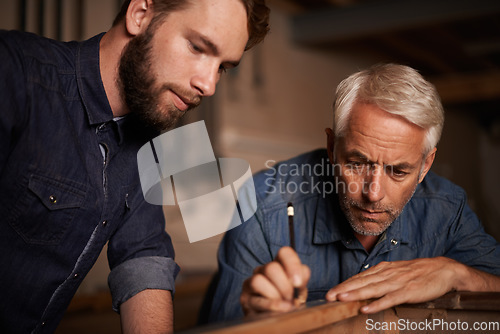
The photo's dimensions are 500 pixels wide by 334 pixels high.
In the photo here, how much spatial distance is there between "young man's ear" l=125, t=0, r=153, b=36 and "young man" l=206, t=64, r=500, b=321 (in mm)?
741

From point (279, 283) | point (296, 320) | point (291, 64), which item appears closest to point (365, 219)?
point (279, 283)

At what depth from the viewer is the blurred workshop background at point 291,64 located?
4035 mm

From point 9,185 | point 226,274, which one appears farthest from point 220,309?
point 9,185

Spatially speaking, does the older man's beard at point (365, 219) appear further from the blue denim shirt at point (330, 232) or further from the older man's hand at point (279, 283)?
the older man's hand at point (279, 283)

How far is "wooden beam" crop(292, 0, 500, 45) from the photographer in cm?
507

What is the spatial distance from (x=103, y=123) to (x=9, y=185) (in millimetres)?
317

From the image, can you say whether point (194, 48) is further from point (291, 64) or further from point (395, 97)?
point (291, 64)

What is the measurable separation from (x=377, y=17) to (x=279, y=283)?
16.5 feet

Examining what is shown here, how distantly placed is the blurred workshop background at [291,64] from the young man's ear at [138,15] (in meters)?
2.32

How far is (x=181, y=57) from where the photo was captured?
1.44m

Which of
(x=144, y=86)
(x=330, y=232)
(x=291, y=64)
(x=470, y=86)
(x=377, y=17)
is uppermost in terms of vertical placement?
(x=144, y=86)

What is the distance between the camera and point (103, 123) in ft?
4.89

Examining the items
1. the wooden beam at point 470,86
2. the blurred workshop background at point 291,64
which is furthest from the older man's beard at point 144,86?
the wooden beam at point 470,86

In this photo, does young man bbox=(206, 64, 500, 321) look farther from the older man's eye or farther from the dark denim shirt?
the older man's eye
